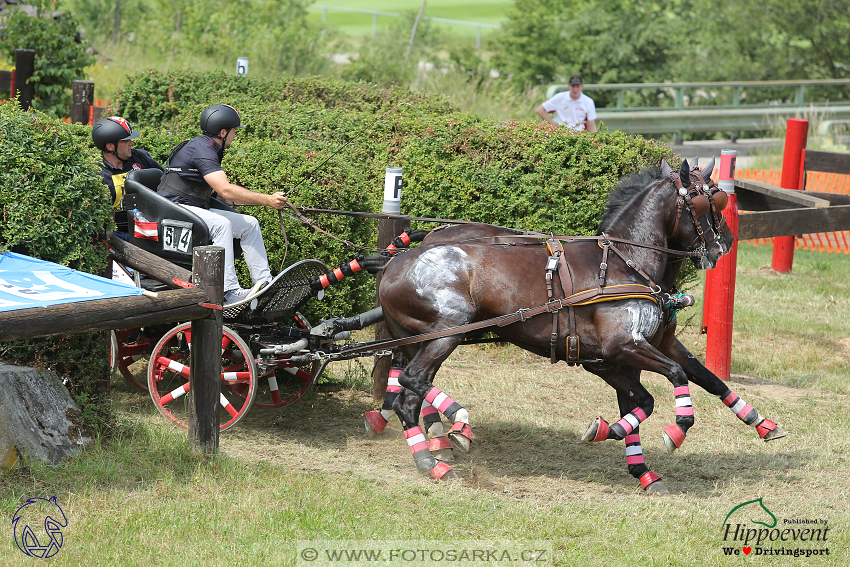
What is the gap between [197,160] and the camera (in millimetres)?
6449

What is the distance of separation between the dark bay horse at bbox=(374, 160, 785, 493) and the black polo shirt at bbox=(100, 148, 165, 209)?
240 centimetres

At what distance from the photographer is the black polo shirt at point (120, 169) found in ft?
22.8

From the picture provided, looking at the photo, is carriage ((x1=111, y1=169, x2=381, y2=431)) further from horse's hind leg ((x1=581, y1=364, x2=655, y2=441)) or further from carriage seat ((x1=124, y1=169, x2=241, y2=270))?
horse's hind leg ((x1=581, y1=364, x2=655, y2=441))

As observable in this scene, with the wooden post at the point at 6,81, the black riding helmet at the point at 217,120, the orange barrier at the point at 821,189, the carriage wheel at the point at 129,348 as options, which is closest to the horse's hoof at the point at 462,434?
the carriage wheel at the point at 129,348

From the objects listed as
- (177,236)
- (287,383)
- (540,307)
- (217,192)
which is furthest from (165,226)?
(540,307)

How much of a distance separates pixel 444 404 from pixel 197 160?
2523 millimetres

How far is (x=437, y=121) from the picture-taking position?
9062 mm

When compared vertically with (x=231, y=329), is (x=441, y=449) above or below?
below

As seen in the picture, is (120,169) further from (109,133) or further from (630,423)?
(630,423)

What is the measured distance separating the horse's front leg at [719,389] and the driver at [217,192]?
2917 mm

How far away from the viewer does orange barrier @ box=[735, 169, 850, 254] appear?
586 inches

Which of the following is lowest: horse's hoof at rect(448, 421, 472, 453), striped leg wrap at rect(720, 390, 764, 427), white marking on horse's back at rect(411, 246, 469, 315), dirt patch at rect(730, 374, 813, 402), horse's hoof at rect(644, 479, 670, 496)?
dirt patch at rect(730, 374, 813, 402)

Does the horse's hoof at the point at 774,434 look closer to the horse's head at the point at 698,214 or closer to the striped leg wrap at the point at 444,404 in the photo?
the horse's head at the point at 698,214

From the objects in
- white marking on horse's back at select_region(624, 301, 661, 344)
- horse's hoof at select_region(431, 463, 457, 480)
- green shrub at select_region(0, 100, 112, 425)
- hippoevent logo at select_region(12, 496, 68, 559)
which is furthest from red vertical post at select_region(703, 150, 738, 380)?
hippoevent logo at select_region(12, 496, 68, 559)
